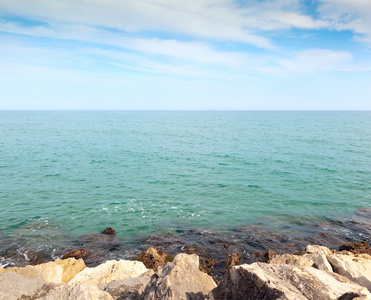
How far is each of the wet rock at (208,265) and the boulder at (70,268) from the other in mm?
8571

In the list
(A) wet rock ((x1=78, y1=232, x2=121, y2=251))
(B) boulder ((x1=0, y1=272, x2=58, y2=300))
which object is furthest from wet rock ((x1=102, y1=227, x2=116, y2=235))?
(B) boulder ((x1=0, y1=272, x2=58, y2=300))

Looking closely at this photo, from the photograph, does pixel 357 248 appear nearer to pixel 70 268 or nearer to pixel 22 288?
pixel 70 268

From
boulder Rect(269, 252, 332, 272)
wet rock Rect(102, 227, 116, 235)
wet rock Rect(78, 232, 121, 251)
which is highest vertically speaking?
boulder Rect(269, 252, 332, 272)

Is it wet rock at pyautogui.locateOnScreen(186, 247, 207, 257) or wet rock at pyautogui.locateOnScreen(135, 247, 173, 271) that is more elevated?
wet rock at pyautogui.locateOnScreen(135, 247, 173, 271)

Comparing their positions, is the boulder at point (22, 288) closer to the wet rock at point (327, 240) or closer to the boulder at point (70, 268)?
the boulder at point (70, 268)

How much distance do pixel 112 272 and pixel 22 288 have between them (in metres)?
4.80

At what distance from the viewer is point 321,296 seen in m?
8.63

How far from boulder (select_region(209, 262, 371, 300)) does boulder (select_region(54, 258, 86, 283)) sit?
11129mm

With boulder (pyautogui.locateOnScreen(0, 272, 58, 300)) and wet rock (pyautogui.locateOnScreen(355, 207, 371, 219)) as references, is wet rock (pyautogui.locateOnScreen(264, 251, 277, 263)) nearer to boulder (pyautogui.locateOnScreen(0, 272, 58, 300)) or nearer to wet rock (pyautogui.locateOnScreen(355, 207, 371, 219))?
boulder (pyautogui.locateOnScreen(0, 272, 58, 300))

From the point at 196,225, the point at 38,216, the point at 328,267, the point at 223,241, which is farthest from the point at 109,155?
the point at 328,267

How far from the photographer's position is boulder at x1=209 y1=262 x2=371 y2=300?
328 inches

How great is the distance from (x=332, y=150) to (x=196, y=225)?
54.3 m

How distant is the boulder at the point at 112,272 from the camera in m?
14.6

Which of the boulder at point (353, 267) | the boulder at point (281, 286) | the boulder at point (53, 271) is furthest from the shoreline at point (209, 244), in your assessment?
the boulder at point (281, 286)
